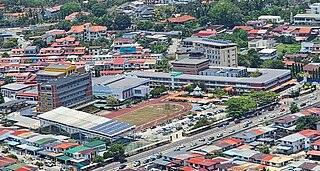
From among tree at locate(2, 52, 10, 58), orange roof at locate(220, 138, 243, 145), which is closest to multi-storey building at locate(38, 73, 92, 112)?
orange roof at locate(220, 138, 243, 145)

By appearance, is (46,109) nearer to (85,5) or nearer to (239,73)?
(239,73)

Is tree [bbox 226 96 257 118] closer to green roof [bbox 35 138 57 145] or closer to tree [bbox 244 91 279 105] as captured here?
tree [bbox 244 91 279 105]

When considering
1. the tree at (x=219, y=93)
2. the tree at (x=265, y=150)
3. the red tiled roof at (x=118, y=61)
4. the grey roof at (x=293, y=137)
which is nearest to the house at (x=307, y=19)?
the red tiled roof at (x=118, y=61)

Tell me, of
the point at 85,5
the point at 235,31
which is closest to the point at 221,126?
the point at 235,31

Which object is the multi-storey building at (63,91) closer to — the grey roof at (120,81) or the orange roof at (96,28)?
the grey roof at (120,81)

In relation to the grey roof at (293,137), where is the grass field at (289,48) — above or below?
above

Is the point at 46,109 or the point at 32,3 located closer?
the point at 46,109
